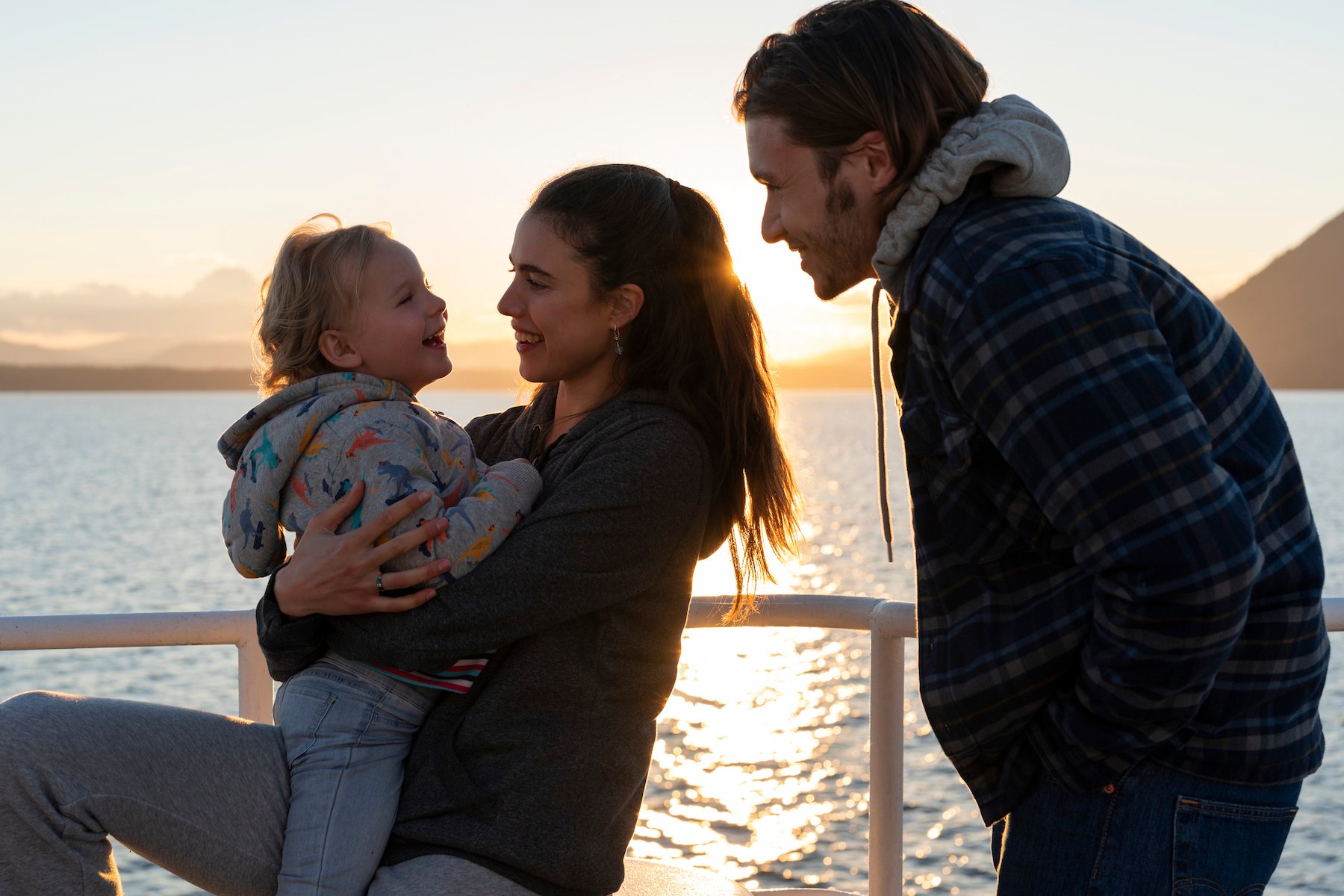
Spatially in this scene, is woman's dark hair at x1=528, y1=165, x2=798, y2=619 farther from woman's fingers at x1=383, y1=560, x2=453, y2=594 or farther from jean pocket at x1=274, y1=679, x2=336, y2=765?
jean pocket at x1=274, y1=679, x2=336, y2=765

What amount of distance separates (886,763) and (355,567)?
112 cm

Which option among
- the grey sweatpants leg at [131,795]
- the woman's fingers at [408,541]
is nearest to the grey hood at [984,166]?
the woman's fingers at [408,541]

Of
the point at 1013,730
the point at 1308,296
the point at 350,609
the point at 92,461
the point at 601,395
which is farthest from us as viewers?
the point at 1308,296

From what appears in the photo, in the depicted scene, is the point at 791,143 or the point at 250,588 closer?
the point at 791,143

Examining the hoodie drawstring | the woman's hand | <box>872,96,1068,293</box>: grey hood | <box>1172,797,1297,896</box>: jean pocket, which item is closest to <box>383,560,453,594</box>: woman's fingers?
the woman's hand

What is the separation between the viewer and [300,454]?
204 cm

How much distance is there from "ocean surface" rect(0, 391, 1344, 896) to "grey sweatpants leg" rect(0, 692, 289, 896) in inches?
38.3

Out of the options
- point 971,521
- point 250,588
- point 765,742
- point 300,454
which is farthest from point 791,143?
point 250,588

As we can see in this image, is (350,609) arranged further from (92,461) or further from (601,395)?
(92,461)

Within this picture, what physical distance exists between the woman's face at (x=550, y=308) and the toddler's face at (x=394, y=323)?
15cm

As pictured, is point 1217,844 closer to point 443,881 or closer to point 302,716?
point 443,881

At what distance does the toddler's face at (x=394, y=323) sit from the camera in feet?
7.03

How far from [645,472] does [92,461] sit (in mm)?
67066

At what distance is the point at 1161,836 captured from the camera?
1562 mm
